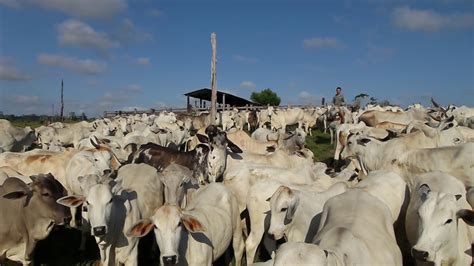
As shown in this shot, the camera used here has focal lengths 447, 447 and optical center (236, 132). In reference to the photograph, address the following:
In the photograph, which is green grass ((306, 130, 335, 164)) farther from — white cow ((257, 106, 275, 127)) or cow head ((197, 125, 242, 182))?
cow head ((197, 125, 242, 182))

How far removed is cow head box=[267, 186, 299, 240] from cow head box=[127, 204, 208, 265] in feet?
4.06

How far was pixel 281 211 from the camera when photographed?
6051 mm

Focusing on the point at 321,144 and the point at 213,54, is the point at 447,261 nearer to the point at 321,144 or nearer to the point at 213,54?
the point at 213,54

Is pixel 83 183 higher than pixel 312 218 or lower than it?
higher

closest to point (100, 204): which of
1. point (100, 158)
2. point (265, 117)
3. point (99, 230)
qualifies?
point (99, 230)

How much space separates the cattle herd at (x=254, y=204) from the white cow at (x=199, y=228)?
2 cm

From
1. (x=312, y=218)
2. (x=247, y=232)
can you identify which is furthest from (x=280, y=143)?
(x=312, y=218)

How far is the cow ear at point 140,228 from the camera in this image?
5.14m

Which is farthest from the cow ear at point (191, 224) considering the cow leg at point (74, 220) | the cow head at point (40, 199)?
the cow leg at point (74, 220)

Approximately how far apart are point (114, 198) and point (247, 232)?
2501 millimetres

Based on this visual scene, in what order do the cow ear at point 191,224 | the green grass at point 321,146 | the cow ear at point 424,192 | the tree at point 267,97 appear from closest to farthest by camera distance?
the cow ear at point 191,224 < the cow ear at point 424,192 < the green grass at point 321,146 < the tree at point 267,97

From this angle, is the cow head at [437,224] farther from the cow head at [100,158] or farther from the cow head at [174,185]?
the cow head at [100,158]

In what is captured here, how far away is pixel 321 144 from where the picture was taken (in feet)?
A: 70.0

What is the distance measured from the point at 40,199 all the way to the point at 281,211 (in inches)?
145
